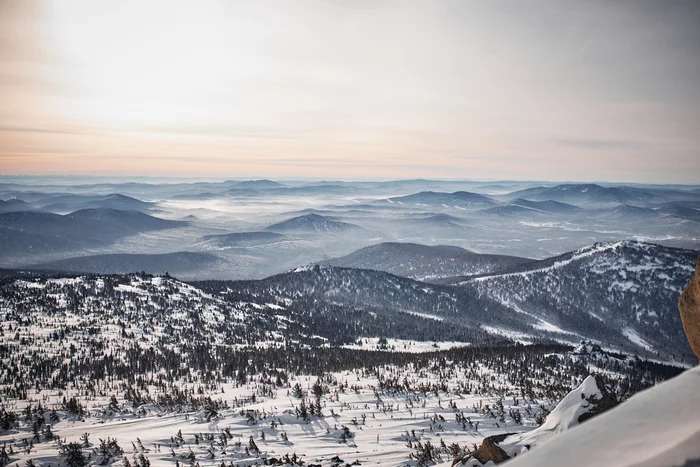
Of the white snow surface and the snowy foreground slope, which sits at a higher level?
the snowy foreground slope

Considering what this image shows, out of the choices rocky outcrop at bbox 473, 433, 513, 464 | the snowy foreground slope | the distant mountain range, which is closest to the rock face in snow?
rocky outcrop at bbox 473, 433, 513, 464

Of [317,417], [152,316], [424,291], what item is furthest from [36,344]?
[424,291]

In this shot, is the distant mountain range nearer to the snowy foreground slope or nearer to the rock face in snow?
the rock face in snow

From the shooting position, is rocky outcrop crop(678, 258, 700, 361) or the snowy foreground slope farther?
rocky outcrop crop(678, 258, 700, 361)

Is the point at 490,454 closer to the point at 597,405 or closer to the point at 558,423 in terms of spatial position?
the point at 558,423

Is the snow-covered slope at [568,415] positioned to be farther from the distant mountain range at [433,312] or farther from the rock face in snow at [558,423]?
the distant mountain range at [433,312]

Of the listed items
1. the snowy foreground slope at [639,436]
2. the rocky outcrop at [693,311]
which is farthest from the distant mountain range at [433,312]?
the snowy foreground slope at [639,436]
